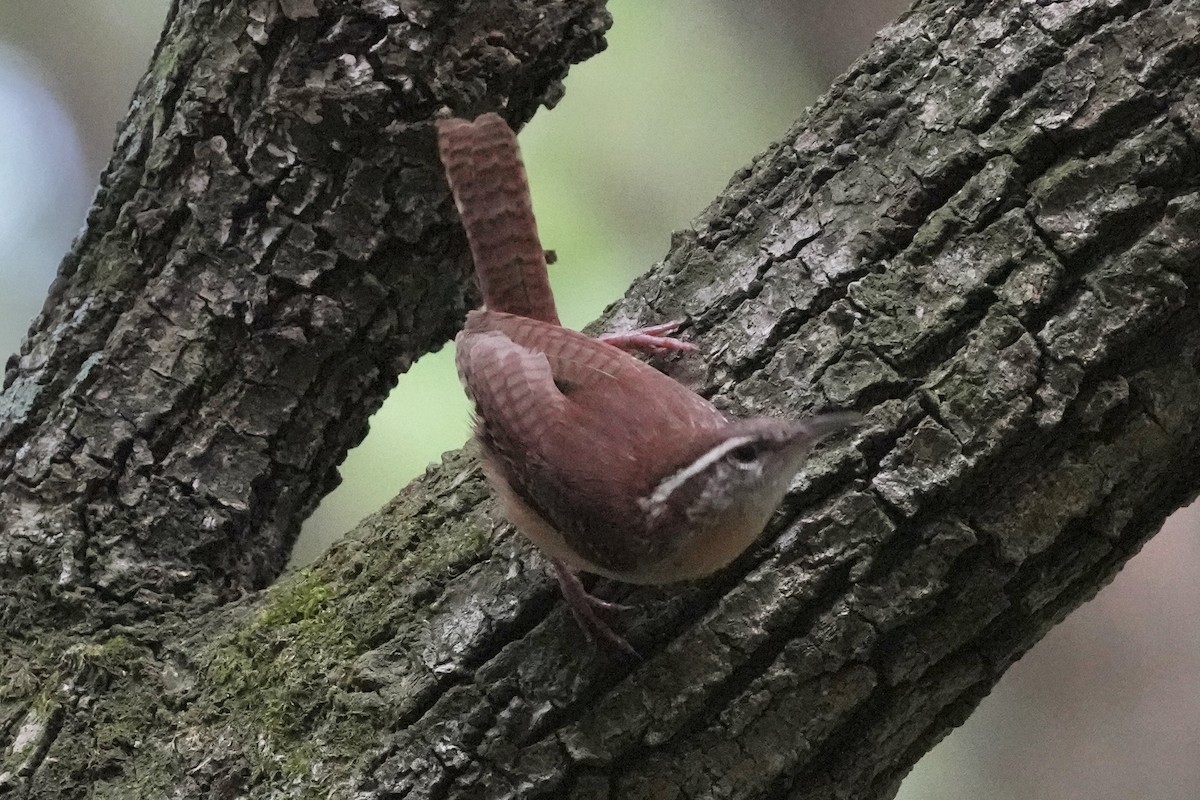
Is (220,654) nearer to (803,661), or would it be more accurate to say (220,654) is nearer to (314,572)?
(314,572)

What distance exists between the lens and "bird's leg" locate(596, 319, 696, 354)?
182 centimetres

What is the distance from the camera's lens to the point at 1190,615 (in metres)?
4.03

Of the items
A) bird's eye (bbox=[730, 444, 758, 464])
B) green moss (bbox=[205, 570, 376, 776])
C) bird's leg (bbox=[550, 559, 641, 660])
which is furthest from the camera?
green moss (bbox=[205, 570, 376, 776])

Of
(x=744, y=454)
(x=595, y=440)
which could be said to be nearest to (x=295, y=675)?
(x=595, y=440)

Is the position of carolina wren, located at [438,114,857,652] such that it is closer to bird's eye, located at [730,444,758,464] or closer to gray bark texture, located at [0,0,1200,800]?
bird's eye, located at [730,444,758,464]

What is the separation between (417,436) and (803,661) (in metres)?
2.50

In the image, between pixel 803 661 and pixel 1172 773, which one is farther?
pixel 1172 773

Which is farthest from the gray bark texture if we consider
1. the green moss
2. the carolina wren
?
the carolina wren

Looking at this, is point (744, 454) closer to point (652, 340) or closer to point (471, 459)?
point (652, 340)

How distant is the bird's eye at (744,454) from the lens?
4.83 ft

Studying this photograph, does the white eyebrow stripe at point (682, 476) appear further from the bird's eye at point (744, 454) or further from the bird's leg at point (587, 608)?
the bird's leg at point (587, 608)

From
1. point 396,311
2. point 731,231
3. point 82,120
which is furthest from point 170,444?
point 82,120

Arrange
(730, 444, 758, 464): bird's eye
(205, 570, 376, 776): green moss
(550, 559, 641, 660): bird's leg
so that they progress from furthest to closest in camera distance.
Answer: (205, 570, 376, 776): green moss
(550, 559, 641, 660): bird's leg
(730, 444, 758, 464): bird's eye

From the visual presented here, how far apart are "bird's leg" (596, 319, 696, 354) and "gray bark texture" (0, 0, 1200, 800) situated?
0.11ft
